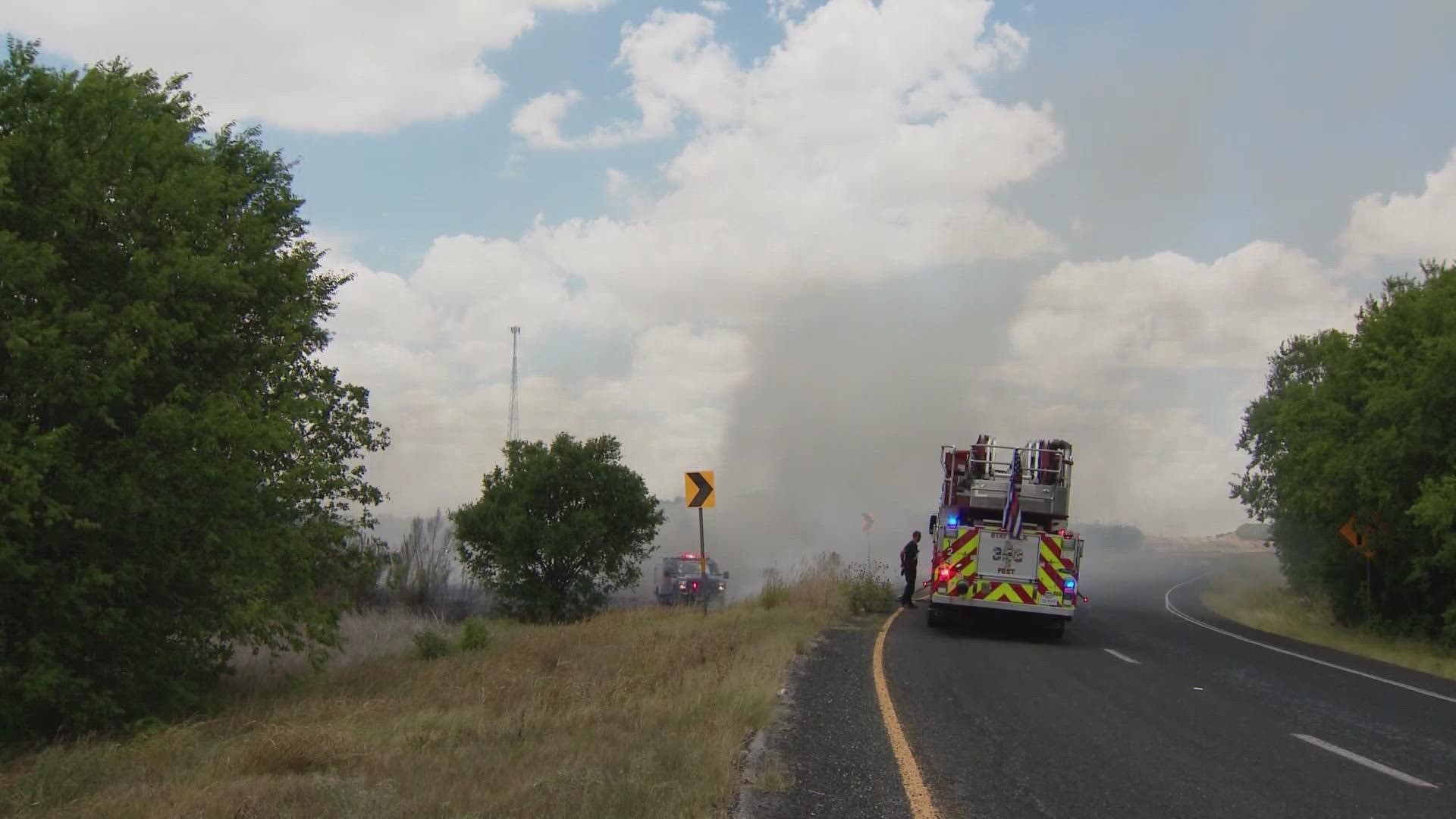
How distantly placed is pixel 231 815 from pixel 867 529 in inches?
Answer: 1448

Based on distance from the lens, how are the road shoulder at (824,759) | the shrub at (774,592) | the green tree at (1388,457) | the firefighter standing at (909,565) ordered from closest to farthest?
the road shoulder at (824,759) < the green tree at (1388,457) < the shrub at (774,592) < the firefighter standing at (909,565)

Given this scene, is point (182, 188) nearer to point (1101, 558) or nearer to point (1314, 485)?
point (1314, 485)

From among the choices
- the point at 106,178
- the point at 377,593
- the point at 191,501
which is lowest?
the point at 377,593

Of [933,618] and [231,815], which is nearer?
[231,815]

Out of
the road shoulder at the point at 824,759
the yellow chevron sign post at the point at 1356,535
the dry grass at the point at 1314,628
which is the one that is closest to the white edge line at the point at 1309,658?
the dry grass at the point at 1314,628

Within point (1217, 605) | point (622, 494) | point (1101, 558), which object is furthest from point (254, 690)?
point (1101, 558)

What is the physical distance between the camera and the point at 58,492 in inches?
379

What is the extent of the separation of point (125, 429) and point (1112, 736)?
9.25m

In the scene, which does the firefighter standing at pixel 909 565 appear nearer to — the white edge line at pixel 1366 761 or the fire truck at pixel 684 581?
the fire truck at pixel 684 581

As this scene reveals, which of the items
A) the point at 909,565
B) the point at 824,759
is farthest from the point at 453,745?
the point at 909,565

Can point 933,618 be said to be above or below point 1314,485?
below

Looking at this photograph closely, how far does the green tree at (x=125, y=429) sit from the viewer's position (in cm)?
954

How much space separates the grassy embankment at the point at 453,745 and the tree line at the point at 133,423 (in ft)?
2.63

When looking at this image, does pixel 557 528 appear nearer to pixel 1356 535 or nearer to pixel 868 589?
pixel 868 589
